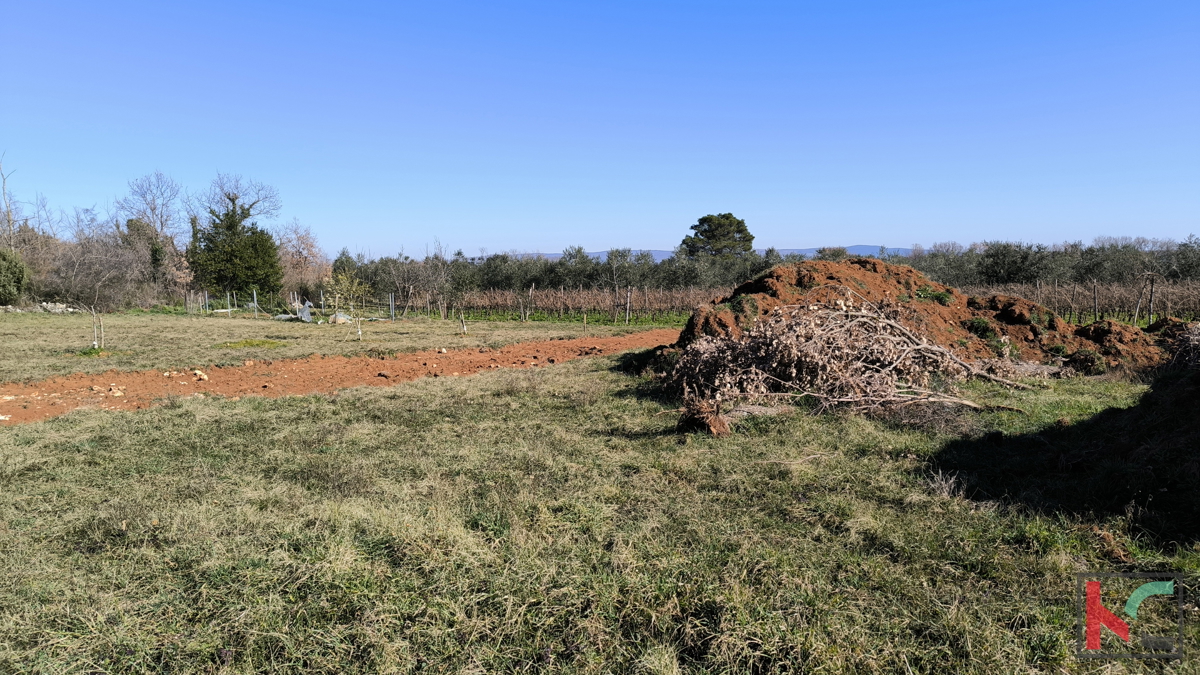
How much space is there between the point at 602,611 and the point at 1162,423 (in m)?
4.67

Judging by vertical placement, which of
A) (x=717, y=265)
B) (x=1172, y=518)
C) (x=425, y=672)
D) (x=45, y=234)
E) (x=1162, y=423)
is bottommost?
(x=425, y=672)

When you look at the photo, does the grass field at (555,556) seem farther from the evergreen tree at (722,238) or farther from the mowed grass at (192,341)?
the evergreen tree at (722,238)

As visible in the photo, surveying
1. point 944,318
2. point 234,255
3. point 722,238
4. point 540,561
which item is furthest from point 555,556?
point 722,238

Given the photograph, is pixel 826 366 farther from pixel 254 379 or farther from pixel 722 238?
pixel 722 238

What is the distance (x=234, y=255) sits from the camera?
3309 centimetres

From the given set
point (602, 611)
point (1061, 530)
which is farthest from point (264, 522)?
point (1061, 530)

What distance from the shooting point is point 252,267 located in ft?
110

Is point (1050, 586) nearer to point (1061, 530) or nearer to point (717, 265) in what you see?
point (1061, 530)

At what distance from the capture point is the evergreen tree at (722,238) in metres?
59.3

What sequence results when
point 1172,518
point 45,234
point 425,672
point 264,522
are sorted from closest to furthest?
point 425,672 < point 1172,518 < point 264,522 < point 45,234

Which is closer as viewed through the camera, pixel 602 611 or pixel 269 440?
pixel 602 611

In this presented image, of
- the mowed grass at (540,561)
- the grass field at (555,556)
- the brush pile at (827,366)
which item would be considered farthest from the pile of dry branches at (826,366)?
the mowed grass at (540,561)

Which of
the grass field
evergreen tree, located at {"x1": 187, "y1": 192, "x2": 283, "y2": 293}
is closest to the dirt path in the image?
the grass field

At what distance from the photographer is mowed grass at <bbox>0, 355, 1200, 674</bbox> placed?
2.56 m
